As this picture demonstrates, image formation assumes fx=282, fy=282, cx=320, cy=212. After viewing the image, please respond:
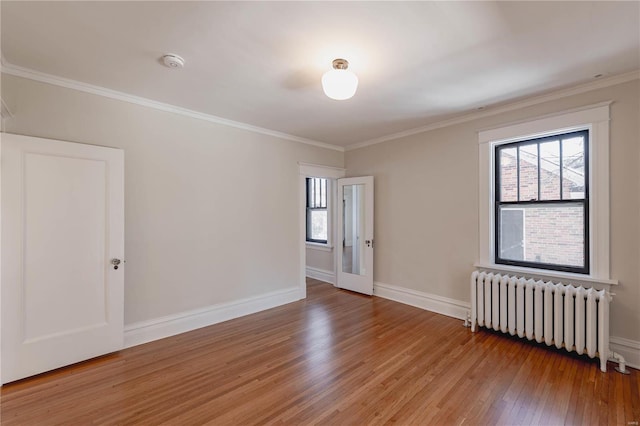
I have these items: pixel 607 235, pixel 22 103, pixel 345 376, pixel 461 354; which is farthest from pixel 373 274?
pixel 22 103

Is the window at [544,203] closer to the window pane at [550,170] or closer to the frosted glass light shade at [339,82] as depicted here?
the window pane at [550,170]

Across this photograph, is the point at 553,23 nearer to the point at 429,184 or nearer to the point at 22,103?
the point at 429,184

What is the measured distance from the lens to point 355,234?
512cm

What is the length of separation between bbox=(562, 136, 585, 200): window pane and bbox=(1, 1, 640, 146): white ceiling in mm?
632

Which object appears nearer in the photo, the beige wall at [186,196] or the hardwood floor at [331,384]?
the hardwood floor at [331,384]

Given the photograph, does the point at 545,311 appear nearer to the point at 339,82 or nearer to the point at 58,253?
the point at 339,82

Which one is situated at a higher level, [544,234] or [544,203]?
[544,203]

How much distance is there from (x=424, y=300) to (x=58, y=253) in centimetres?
436

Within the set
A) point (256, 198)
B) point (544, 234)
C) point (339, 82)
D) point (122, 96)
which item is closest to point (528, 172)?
point (544, 234)

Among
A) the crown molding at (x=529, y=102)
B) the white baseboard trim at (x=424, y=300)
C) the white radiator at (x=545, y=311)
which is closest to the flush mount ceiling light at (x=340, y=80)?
the crown molding at (x=529, y=102)

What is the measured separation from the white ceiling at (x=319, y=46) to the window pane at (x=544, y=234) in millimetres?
1332

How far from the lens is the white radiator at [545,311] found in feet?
8.55

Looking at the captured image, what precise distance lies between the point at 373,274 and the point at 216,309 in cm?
257

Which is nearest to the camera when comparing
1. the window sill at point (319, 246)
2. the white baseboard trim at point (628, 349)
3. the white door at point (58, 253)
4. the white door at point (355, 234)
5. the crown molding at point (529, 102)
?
the white door at point (58, 253)
